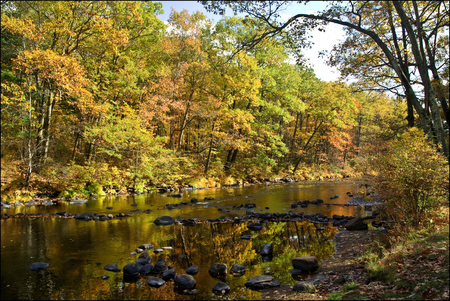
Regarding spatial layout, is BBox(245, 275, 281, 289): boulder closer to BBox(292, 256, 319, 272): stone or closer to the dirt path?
the dirt path

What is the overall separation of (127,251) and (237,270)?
10.1 feet

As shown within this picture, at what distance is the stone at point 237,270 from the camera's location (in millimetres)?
5871

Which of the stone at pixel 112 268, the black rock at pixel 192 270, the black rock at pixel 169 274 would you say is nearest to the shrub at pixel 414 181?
the black rock at pixel 192 270

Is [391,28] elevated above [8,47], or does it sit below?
below

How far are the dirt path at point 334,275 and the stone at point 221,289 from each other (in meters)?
0.62

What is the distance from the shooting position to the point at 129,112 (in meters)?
19.7

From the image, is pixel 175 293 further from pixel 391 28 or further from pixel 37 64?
pixel 37 64

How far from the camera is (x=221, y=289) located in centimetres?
499

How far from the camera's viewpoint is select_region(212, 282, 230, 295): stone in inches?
195

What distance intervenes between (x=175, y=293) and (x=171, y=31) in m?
21.8

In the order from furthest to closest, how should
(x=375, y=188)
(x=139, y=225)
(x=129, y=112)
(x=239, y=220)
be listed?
(x=129, y=112) → (x=239, y=220) → (x=139, y=225) → (x=375, y=188)

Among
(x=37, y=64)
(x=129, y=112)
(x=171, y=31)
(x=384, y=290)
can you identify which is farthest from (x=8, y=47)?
(x=384, y=290)

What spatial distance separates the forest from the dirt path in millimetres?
2246

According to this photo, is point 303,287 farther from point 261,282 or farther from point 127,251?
point 127,251
